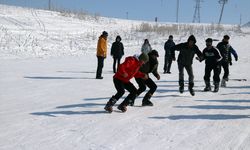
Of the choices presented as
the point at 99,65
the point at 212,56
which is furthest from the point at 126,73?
the point at 99,65

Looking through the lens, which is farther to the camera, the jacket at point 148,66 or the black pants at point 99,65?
the black pants at point 99,65

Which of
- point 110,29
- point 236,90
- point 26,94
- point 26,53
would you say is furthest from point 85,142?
point 110,29

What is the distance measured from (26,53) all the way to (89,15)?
69.8ft

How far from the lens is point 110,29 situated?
4128 cm

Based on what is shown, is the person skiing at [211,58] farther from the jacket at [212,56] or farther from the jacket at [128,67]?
the jacket at [128,67]

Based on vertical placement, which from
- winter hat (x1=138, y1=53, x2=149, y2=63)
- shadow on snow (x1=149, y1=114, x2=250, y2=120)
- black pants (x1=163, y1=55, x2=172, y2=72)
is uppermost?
winter hat (x1=138, y1=53, x2=149, y2=63)

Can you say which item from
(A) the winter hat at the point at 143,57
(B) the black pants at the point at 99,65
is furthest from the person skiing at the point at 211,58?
(B) the black pants at the point at 99,65

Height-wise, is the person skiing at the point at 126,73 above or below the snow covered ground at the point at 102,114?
above

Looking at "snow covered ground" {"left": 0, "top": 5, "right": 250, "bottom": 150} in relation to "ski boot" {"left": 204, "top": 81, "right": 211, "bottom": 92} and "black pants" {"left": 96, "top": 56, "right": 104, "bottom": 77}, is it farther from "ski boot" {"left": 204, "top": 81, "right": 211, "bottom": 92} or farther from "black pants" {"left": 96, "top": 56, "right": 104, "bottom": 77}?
"ski boot" {"left": 204, "top": 81, "right": 211, "bottom": 92}

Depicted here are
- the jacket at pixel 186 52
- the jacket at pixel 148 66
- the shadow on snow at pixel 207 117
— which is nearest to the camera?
the shadow on snow at pixel 207 117

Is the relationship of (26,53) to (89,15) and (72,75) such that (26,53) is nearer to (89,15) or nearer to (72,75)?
(72,75)

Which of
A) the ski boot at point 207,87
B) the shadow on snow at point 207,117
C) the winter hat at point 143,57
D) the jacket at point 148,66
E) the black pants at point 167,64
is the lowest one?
the shadow on snow at point 207,117

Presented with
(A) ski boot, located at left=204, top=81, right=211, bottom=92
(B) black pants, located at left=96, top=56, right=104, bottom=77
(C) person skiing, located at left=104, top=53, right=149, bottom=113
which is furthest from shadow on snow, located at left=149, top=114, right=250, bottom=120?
(B) black pants, located at left=96, top=56, right=104, bottom=77

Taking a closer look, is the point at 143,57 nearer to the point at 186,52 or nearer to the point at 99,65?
the point at 186,52
